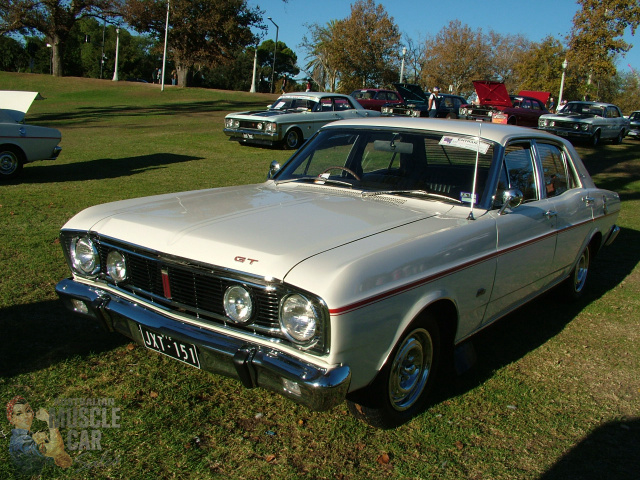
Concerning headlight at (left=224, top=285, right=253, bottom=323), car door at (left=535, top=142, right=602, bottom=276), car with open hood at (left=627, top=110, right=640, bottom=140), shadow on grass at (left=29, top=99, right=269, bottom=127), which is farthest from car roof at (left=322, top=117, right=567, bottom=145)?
car with open hood at (left=627, top=110, right=640, bottom=140)

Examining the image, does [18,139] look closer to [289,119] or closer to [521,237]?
[289,119]

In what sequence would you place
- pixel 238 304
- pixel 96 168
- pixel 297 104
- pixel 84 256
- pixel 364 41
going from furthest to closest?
pixel 364 41
pixel 297 104
pixel 96 168
pixel 84 256
pixel 238 304

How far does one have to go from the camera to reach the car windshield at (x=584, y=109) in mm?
21188

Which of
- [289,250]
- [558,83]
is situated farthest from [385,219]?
[558,83]

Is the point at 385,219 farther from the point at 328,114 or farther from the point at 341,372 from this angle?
the point at 328,114

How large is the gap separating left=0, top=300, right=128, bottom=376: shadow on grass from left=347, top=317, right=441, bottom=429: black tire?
6.31 feet

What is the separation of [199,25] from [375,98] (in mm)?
23468

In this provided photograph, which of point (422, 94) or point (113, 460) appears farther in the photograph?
point (422, 94)

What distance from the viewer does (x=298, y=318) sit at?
260 centimetres

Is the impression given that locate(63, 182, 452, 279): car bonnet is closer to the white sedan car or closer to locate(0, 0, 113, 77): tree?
the white sedan car

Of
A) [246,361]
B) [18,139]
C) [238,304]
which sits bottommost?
[246,361]

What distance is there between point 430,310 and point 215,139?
50.2 ft

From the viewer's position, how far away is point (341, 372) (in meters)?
2.54

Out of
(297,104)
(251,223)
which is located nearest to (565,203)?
(251,223)
